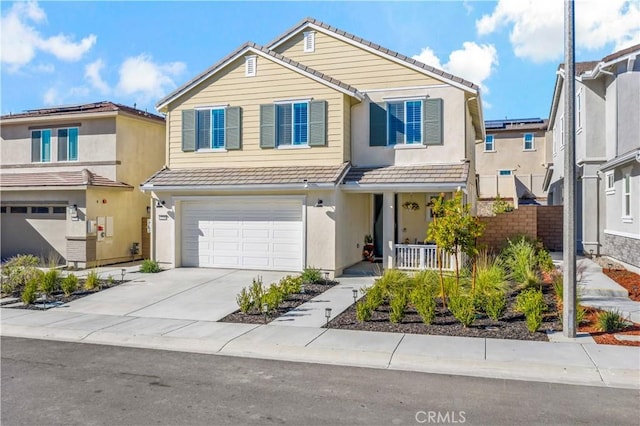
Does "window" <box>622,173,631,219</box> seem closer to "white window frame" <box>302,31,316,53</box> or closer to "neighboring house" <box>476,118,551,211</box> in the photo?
"white window frame" <box>302,31,316,53</box>

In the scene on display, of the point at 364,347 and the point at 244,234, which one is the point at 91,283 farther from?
the point at 364,347

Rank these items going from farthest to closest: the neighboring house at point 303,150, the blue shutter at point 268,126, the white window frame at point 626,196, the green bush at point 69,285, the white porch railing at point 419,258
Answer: the blue shutter at point 268,126, the neighboring house at point 303,150, the white porch railing at point 419,258, the white window frame at point 626,196, the green bush at point 69,285

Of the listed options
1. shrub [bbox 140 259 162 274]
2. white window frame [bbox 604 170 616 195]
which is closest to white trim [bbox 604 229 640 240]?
white window frame [bbox 604 170 616 195]

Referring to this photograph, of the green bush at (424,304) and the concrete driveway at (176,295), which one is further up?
the green bush at (424,304)

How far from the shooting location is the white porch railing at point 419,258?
15609 mm

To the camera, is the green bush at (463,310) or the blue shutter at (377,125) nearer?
the green bush at (463,310)

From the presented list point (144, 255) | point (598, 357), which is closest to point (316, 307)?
point (598, 357)

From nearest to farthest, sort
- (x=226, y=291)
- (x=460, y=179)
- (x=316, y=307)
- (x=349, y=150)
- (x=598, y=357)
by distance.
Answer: (x=598, y=357) < (x=316, y=307) < (x=226, y=291) < (x=460, y=179) < (x=349, y=150)

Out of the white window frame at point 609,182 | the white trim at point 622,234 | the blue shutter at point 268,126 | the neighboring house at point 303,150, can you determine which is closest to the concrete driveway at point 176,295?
the neighboring house at point 303,150

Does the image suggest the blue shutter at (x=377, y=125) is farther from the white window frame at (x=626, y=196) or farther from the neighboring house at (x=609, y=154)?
the white window frame at (x=626, y=196)

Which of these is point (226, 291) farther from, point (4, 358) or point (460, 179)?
point (460, 179)

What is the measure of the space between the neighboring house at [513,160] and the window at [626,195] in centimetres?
1750

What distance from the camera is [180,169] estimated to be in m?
18.0

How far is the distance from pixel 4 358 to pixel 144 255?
1340 centimetres
